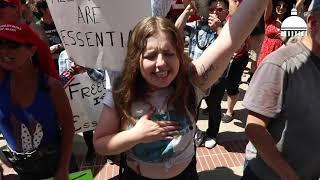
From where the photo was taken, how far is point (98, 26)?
2.11 metres

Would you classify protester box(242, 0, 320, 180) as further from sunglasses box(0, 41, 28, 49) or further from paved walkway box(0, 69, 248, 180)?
paved walkway box(0, 69, 248, 180)

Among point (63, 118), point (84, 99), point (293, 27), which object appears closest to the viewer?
point (63, 118)

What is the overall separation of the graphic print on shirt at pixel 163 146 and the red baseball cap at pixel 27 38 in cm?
65

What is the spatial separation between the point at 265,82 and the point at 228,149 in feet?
8.67

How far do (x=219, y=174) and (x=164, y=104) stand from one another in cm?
215

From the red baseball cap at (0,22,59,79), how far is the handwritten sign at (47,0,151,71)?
0.32 metres

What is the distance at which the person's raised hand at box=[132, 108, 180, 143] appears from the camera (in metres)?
1.48

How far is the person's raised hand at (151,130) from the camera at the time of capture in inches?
58.3

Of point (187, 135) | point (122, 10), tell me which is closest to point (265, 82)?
point (187, 135)

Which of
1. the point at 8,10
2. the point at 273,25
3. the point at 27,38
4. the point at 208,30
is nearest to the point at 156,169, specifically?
the point at 27,38

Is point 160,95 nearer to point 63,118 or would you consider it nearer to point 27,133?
point 63,118

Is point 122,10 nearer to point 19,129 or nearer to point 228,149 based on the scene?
point 19,129

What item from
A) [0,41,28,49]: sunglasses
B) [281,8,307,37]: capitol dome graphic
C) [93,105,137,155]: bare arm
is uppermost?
[0,41,28,49]: sunglasses

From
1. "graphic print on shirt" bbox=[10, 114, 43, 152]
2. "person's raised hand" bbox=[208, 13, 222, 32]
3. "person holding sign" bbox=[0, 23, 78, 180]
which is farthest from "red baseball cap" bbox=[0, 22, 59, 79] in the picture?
"person's raised hand" bbox=[208, 13, 222, 32]
